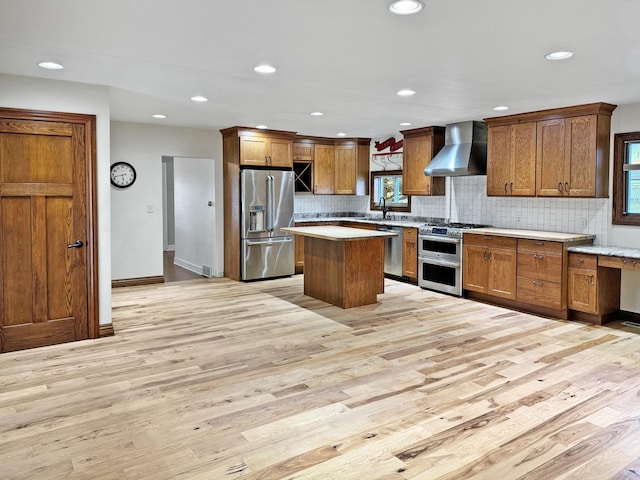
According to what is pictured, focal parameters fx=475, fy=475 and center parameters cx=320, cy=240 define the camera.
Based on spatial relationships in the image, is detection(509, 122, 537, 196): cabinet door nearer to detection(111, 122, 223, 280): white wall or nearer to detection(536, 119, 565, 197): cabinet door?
detection(536, 119, 565, 197): cabinet door

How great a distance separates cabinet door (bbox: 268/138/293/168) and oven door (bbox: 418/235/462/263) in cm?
249

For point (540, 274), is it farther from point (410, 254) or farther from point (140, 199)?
point (140, 199)

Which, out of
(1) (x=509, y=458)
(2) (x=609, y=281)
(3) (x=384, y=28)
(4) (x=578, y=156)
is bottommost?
(1) (x=509, y=458)

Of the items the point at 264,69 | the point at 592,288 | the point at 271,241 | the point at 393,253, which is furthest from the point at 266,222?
the point at 592,288

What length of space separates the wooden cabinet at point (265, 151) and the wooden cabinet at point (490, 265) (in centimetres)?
319

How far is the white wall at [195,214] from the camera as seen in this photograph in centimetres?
786

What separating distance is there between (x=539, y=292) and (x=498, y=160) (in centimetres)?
176

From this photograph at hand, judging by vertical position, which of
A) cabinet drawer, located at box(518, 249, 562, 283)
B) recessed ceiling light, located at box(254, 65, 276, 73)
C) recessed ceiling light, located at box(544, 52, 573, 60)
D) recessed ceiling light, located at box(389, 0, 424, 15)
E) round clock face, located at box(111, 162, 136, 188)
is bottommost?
cabinet drawer, located at box(518, 249, 562, 283)

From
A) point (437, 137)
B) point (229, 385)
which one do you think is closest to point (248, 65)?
point (229, 385)

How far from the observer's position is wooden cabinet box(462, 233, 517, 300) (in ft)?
18.5

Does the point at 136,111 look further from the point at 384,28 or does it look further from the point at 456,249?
the point at 456,249

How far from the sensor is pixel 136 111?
5812 mm

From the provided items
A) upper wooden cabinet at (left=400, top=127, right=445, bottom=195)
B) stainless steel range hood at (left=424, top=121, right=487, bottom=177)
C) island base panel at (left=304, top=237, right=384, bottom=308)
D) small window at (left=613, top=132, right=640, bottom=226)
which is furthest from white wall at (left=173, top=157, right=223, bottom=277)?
small window at (left=613, top=132, right=640, bottom=226)

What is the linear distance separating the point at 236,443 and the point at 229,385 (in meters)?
0.84
